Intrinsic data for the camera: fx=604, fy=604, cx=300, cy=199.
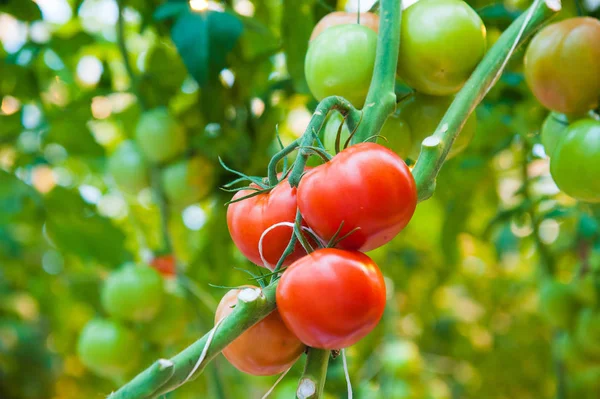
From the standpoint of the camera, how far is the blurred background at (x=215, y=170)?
0.72 meters

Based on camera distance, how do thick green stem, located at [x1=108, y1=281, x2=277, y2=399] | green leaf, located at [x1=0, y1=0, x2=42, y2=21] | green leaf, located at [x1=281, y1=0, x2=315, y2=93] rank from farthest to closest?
green leaf, located at [x1=0, y1=0, x2=42, y2=21]
green leaf, located at [x1=281, y1=0, x2=315, y2=93]
thick green stem, located at [x1=108, y1=281, x2=277, y2=399]

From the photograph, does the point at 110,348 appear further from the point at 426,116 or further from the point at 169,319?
the point at 426,116

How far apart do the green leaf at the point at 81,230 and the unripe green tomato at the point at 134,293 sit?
3.4 inches

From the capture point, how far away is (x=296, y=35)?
65 cm

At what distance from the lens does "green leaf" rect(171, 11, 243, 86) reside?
0.58 meters

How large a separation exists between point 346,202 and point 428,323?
1.21 meters

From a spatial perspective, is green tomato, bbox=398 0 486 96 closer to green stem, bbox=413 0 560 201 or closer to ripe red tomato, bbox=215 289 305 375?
green stem, bbox=413 0 560 201

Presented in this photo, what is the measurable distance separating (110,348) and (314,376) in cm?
51

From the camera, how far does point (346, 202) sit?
29 centimetres

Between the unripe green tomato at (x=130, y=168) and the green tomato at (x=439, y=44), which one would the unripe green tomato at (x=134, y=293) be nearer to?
the unripe green tomato at (x=130, y=168)

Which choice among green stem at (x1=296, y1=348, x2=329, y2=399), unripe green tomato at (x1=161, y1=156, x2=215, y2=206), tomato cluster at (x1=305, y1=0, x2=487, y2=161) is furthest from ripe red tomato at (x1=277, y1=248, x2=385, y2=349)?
unripe green tomato at (x1=161, y1=156, x2=215, y2=206)

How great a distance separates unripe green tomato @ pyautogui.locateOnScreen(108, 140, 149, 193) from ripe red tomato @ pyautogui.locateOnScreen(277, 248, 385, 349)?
55 cm

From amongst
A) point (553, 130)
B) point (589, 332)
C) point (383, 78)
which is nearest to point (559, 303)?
point (589, 332)

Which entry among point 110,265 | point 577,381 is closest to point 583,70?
point 110,265
